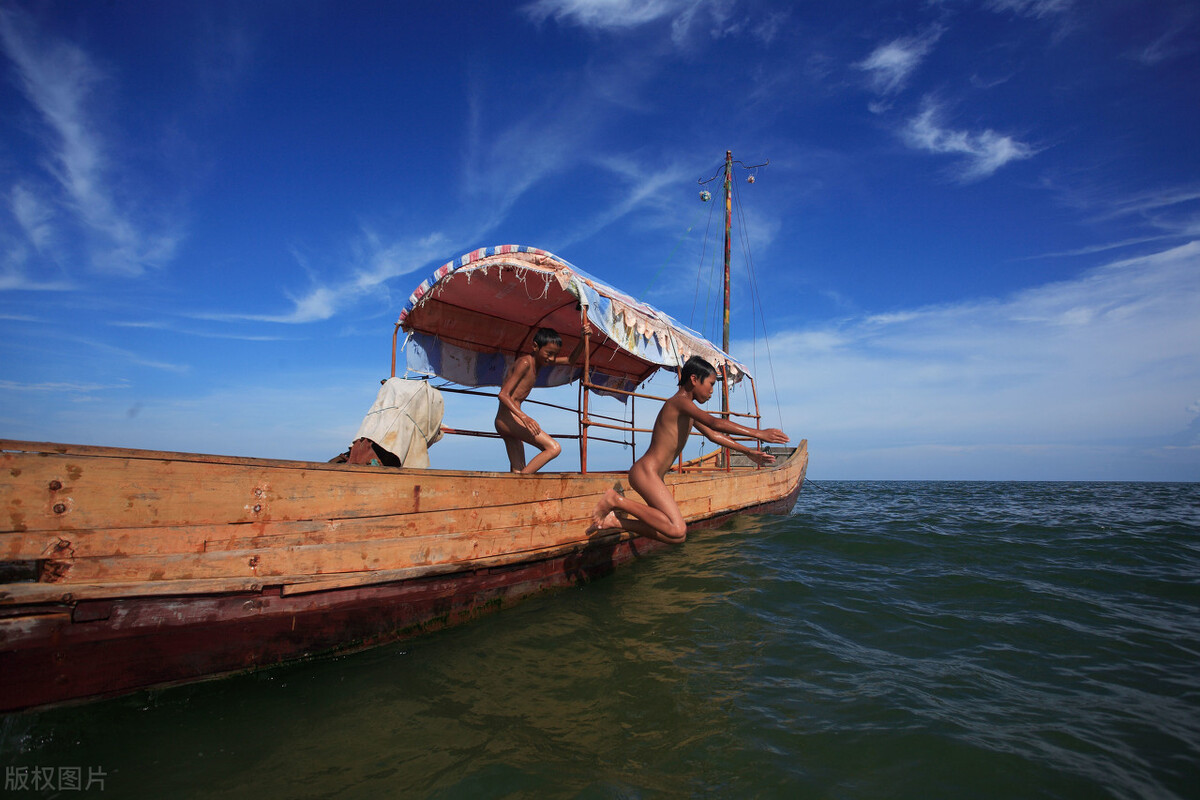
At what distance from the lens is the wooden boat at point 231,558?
2.28m

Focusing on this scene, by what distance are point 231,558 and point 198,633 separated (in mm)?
403

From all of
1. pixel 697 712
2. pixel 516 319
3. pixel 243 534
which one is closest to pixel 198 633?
pixel 243 534

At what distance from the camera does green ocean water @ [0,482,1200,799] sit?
2.14 metres

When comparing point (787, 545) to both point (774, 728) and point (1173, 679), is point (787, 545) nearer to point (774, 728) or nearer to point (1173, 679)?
point (1173, 679)

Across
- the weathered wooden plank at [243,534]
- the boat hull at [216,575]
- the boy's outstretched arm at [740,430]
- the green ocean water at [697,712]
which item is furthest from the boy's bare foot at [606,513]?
the boy's outstretched arm at [740,430]

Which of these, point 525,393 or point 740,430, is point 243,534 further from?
point 740,430

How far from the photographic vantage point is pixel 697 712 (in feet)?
8.88

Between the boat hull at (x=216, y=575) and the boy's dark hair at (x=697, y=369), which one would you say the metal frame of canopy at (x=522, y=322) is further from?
the boat hull at (x=216, y=575)

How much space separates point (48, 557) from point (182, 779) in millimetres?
1220

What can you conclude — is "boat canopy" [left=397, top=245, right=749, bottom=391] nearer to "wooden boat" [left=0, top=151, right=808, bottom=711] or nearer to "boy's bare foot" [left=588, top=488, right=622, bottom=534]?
"boy's bare foot" [left=588, top=488, right=622, bottom=534]

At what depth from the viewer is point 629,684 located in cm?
301

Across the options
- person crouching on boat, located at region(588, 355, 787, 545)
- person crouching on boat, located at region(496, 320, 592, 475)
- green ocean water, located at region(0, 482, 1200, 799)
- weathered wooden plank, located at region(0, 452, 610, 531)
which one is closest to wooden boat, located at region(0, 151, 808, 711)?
weathered wooden plank, located at region(0, 452, 610, 531)

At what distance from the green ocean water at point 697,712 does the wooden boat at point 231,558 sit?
0.21 meters

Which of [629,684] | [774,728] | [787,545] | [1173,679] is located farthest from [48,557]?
[787,545]
